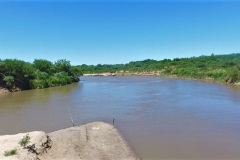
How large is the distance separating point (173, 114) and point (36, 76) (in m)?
33.2

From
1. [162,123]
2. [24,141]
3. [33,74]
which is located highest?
[33,74]

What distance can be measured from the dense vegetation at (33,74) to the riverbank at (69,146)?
1140 inches

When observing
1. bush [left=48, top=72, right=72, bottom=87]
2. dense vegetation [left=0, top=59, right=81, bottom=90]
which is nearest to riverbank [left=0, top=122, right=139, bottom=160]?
dense vegetation [left=0, top=59, right=81, bottom=90]

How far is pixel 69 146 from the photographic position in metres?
11.4

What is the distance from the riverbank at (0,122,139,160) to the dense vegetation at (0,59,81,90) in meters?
29.0

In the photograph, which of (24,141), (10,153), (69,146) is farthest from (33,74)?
(10,153)

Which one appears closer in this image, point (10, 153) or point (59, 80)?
point (10, 153)

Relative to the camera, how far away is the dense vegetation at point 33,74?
38.0 meters

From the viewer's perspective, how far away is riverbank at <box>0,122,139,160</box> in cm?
982

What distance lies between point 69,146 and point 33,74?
36.1 meters

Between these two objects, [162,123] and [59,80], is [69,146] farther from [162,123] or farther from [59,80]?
[59,80]

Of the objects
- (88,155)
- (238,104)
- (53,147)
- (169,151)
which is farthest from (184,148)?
(238,104)

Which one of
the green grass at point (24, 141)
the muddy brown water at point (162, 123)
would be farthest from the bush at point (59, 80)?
the green grass at point (24, 141)

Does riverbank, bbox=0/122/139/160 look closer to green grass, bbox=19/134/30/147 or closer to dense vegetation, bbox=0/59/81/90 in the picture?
green grass, bbox=19/134/30/147
